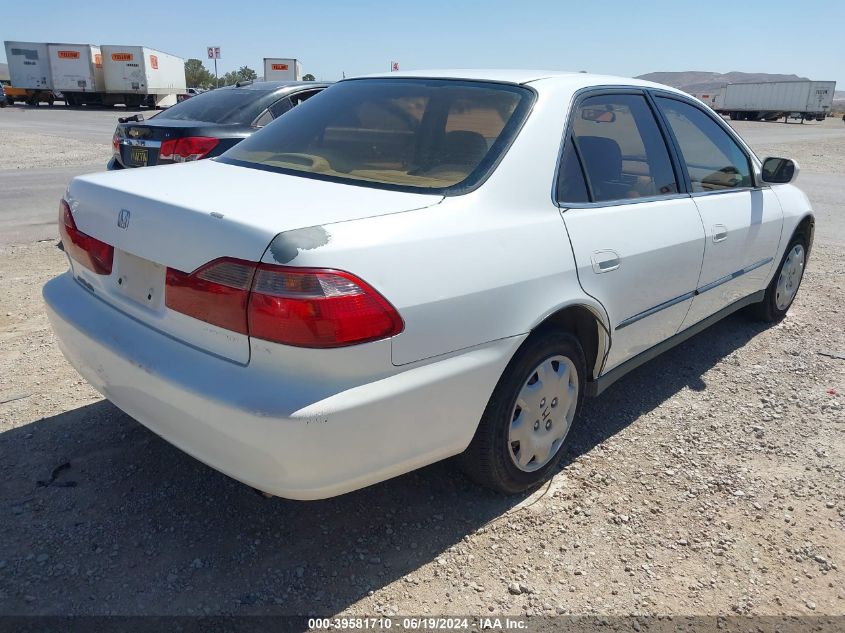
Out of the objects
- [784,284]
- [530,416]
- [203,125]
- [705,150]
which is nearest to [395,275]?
[530,416]

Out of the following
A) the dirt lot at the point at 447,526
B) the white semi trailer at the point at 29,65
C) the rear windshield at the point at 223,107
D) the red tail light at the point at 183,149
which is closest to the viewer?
the dirt lot at the point at 447,526

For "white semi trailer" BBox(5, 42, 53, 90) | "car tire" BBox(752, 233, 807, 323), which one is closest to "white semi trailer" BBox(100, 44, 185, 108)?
"white semi trailer" BBox(5, 42, 53, 90)

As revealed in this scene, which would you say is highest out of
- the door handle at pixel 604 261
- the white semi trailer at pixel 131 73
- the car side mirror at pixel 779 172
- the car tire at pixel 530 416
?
the white semi trailer at pixel 131 73

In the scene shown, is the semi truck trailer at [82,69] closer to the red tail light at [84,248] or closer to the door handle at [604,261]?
the red tail light at [84,248]

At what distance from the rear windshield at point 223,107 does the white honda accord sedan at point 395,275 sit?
343 centimetres

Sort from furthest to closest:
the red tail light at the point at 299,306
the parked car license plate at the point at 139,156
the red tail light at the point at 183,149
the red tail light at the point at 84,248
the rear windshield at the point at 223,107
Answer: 1. the rear windshield at the point at 223,107
2. the parked car license plate at the point at 139,156
3. the red tail light at the point at 183,149
4. the red tail light at the point at 84,248
5. the red tail light at the point at 299,306

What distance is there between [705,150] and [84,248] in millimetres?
3446

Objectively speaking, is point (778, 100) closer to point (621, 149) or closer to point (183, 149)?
point (183, 149)

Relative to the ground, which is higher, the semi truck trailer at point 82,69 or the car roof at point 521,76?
the semi truck trailer at point 82,69

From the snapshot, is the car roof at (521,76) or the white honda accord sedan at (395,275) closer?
the white honda accord sedan at (395,275)

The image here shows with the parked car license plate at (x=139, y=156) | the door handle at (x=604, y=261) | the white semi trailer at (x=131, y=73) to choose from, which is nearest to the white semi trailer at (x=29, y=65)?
the white semi trailer at (x=131, y=73)

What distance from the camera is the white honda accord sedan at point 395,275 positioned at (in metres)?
2.04

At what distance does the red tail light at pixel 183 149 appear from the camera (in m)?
6.07

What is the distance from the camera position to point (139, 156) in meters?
6.25
